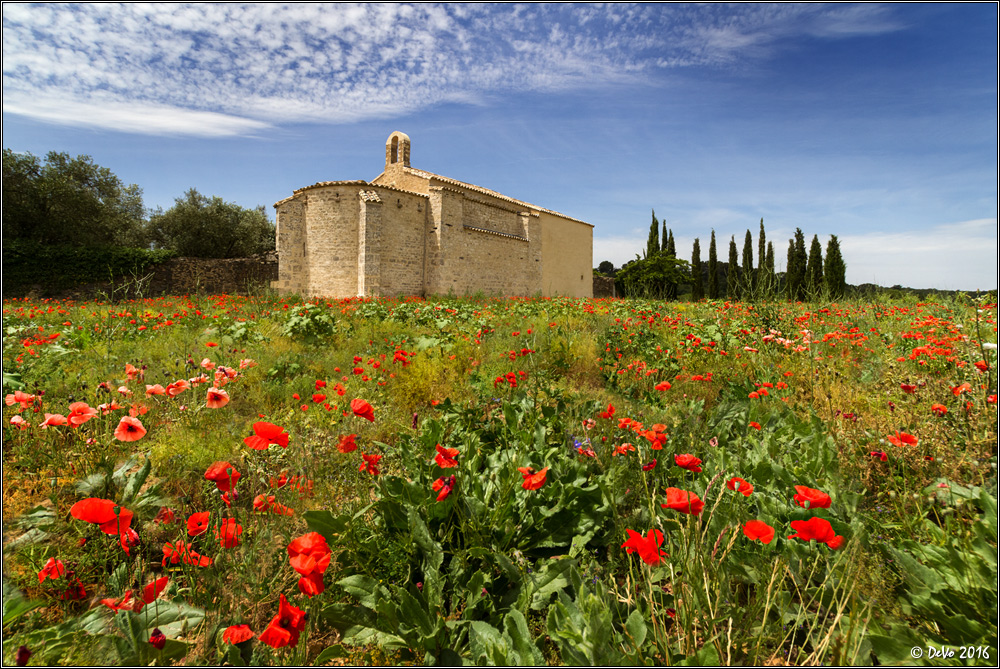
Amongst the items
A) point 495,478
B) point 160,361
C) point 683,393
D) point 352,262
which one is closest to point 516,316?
point 683,393

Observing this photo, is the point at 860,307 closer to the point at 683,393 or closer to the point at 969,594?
the point at 683,393

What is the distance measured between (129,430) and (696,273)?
27.4 meters

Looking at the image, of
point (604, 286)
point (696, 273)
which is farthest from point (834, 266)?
point (604, 286)

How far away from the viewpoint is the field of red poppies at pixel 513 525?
1.18 m

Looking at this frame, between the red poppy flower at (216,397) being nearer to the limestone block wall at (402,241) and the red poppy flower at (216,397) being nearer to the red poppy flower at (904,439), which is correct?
the red poppy flower at (904,439)

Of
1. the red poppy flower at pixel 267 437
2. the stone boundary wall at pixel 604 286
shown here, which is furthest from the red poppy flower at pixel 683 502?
the stone boundary wall at pixel 604 286

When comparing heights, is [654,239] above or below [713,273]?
above

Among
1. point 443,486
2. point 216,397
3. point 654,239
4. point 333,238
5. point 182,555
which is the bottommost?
point 182,555

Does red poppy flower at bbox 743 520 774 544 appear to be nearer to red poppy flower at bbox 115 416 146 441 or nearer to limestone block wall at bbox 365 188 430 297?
red poppy flower at bbox 115 416 146 441

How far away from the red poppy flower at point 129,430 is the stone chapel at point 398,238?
1349cm

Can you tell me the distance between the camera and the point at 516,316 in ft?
25.6

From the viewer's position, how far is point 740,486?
1.37 m

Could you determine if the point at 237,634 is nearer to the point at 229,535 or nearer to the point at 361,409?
the point at 229,535

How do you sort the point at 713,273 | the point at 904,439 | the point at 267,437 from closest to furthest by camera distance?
the point at 267,437 < the point at 904,439 < the point at 713,273
